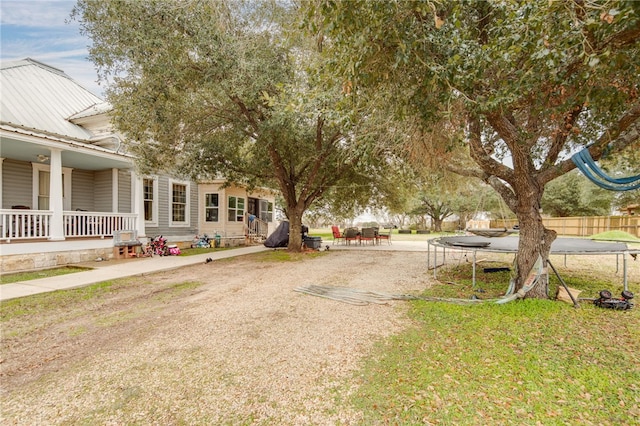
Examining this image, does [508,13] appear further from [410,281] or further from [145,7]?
[145,7]

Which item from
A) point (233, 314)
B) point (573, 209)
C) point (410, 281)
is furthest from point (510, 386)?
point (573, 209)

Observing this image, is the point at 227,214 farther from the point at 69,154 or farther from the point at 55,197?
the point at 55,197

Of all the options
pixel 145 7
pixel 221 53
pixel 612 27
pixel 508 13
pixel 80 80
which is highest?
pixel 80 80

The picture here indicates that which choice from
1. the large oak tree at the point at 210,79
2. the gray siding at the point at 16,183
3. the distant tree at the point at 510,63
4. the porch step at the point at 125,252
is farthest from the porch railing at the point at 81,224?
the distant tree at the point at 510,63

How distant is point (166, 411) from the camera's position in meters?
2.31

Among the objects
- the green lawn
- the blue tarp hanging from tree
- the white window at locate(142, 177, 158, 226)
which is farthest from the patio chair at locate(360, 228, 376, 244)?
the blue tarp hanging from tree

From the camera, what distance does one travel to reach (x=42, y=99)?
10.8 m

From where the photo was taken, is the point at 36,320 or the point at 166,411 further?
the point at 36,320

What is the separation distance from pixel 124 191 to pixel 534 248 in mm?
12665

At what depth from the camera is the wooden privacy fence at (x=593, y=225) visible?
18.0 m

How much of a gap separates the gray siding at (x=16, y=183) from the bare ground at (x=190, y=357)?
6.55 metres

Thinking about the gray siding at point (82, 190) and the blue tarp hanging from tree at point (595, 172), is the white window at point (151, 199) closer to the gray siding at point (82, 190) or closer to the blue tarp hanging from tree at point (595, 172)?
the gray siding at point (82, 190)

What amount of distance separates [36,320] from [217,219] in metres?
10.4

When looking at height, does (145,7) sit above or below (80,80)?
below
